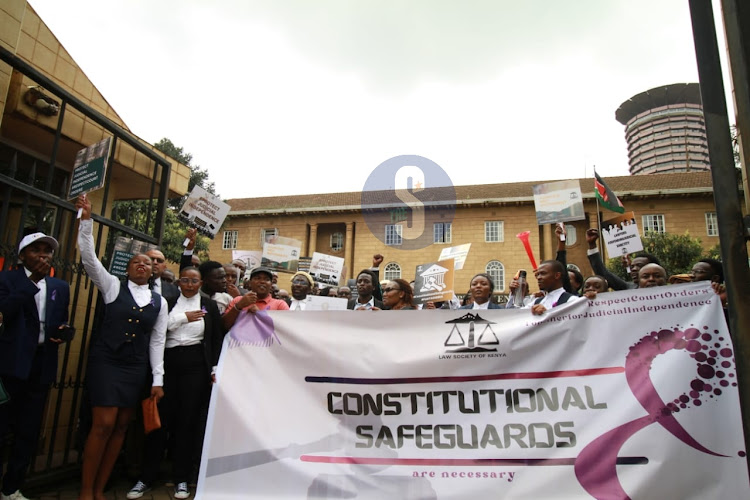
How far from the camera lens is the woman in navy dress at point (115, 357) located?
3.86 m

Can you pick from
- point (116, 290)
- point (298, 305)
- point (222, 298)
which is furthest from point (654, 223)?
point (116, 290)

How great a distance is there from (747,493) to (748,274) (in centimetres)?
182

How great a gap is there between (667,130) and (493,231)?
201ft

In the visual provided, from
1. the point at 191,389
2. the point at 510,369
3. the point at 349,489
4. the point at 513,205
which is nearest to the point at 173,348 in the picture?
the point at 191,389

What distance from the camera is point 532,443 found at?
11.7ft

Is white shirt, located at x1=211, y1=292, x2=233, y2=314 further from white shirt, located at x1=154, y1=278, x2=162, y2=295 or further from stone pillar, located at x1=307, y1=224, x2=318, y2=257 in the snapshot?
stone pillar, located at x1=307, y1=224, x2=318, y2=257

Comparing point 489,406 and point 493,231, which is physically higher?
point 493,231

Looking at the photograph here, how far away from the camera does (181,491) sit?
4.15 metres

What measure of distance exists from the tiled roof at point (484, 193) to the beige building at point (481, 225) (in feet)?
0.19

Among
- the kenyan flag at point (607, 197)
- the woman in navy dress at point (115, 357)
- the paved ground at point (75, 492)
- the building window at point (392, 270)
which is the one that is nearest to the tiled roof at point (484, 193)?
the building window at point (392, 270)

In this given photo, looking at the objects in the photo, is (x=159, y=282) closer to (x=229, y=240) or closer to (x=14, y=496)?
(x=14, y=496)

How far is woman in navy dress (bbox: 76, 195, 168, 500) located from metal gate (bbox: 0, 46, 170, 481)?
37 cm

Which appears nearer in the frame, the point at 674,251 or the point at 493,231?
the point at 674,251

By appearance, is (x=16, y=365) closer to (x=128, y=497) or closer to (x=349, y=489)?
(x=128, y=497)
